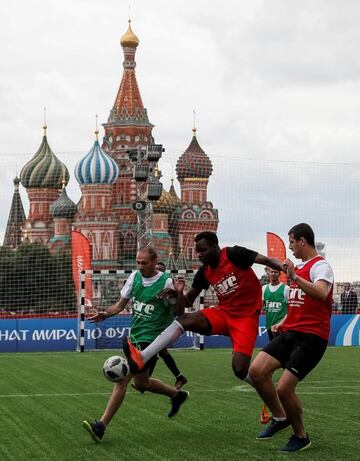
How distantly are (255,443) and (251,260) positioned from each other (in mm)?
1589

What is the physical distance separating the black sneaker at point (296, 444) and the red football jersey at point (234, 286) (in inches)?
48.4

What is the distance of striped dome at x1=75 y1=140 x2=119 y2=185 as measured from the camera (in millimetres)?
94375

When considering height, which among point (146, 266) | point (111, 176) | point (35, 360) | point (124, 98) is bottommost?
point (35, 360)

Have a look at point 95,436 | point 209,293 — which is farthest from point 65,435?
point 209,293

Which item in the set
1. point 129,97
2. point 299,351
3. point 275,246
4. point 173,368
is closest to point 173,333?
point 299,351

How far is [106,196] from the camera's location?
301ft

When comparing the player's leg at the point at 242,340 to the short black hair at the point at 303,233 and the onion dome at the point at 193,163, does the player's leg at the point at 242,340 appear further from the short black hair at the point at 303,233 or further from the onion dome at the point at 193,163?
the onion dome at the point at 193,163

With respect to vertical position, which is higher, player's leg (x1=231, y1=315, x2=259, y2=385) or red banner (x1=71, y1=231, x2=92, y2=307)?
red banner (x1=71, y1=231, x2=92, y2=307)

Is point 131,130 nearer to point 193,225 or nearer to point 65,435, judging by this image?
point 193,225

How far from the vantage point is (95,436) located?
9297 mm

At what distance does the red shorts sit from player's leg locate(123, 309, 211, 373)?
8 cm

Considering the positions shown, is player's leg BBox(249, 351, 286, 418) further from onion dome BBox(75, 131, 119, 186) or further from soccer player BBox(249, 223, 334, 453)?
onion dome BBox(75, 131, 119, 186)

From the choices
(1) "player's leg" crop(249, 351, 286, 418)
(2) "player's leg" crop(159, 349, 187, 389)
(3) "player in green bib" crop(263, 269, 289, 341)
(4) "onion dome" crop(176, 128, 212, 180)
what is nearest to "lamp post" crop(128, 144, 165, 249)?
(4) "onion dome" crop(176, 128, 212, 180)

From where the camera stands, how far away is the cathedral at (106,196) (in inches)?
3167
